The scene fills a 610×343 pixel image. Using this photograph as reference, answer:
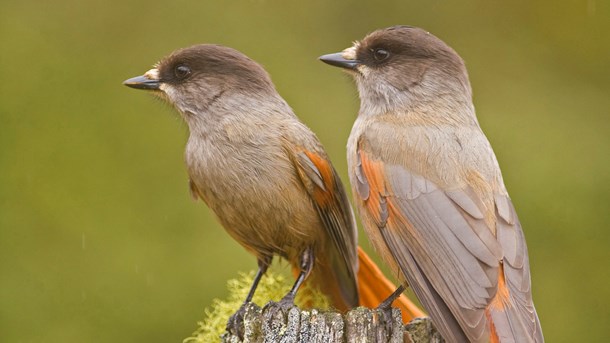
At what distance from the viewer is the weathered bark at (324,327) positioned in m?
4.70

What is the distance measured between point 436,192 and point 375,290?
0.72 m

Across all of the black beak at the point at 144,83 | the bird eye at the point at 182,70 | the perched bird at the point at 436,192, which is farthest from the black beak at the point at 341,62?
the black beak at the point at 144,83

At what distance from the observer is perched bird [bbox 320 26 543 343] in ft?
16.0

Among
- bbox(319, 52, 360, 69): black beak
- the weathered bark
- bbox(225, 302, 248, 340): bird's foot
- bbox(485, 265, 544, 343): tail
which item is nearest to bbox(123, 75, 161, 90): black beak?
bbox(319, 52, 360, 69): black beak

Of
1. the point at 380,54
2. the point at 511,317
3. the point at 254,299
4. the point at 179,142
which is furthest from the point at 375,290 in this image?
the point at 179,142

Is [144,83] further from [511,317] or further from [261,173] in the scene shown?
[511,317]

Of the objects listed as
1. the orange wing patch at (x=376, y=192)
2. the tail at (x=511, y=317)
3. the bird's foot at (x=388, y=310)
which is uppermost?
the orange wing patch at (x=376, y=192)

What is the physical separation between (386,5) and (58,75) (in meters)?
2.42

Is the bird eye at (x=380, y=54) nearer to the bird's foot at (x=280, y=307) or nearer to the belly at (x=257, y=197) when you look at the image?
the belly at (x=257, y=197)

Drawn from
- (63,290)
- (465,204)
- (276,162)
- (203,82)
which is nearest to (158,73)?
(203,82)

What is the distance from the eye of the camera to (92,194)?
302 inches

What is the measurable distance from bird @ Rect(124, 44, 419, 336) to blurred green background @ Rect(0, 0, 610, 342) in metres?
1.64

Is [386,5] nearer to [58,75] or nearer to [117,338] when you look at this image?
[58,75]

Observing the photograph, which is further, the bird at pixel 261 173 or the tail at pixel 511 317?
the bird at pixel 261 173
